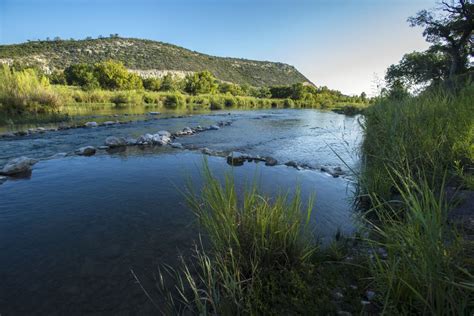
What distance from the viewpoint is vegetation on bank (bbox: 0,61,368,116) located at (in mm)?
12805

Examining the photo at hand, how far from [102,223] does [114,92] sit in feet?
105

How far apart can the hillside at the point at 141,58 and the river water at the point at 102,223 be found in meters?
92.2

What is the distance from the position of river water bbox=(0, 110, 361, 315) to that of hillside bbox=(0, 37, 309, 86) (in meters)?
92.2

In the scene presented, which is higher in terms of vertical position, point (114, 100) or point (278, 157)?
point (114, 100)

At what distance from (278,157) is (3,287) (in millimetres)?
6458

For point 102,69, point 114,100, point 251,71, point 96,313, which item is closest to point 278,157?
point 96,313

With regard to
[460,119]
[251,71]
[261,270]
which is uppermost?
[251,71]

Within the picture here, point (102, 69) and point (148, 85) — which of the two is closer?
point (102, 69)

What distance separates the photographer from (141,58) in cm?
9225

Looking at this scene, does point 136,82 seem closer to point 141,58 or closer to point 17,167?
point 17,167

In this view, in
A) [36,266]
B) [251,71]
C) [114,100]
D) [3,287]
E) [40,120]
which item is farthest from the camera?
[251,71]

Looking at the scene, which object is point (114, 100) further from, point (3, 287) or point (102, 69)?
point (3, 287)

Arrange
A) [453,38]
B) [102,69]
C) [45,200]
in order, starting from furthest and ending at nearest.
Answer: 1. [102,69]
2. [453,38]
3. [45,200]

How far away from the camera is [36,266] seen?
237cm
